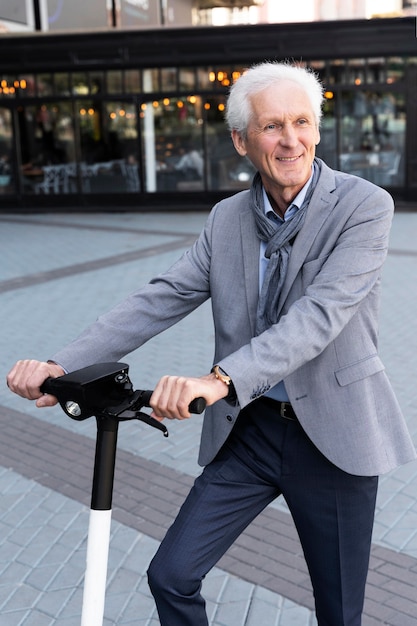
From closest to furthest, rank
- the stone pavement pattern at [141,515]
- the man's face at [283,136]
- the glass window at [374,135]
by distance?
the man's face at [283,136], the stone pavement pattern at [141,515], the glass window at [374,135]

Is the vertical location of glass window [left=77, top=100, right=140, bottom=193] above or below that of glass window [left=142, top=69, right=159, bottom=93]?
below

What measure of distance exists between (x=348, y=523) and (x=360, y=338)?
0.51 m

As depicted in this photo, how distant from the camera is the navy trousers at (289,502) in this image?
6.96ft

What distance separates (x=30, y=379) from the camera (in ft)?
6.23

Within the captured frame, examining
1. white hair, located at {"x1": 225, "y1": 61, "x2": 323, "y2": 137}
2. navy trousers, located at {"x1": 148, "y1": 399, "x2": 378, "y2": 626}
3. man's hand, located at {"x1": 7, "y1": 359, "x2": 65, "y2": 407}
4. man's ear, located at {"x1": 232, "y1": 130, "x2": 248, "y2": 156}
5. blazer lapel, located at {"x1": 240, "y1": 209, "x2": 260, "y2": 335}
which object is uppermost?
white hair, located at {"x1": 225, "y1": 61, "x2": 323, "y2": 137}

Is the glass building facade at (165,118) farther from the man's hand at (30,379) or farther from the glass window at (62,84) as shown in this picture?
the man's hand at (30,379)

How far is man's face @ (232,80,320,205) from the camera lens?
2068mm

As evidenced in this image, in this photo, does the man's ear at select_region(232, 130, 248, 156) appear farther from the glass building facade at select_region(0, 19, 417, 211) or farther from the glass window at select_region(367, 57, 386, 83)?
the glass window at select_region(367, 57, 386, 83)

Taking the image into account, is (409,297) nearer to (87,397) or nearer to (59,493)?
(59,493)

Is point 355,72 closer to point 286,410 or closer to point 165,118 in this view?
point 165,118

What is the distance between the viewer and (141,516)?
4.09m

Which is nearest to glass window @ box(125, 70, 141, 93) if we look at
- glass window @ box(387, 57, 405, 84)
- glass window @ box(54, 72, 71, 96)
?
glass window @ box(54, 72, 71, 96)

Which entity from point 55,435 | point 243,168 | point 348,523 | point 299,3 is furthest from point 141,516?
point 299,3

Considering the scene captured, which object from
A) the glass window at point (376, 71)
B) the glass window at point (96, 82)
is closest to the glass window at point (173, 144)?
the glass window at point (96, 82)
